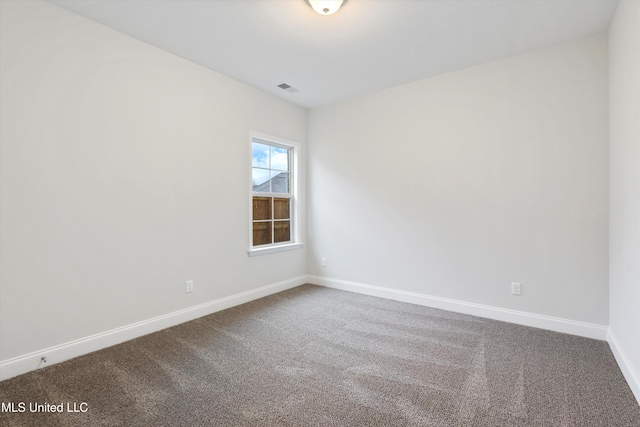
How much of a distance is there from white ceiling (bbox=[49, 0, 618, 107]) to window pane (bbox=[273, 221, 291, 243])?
1.96m

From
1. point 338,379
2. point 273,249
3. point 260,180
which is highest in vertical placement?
point 260,180

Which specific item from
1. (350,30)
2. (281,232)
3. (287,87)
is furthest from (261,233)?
(350,30)

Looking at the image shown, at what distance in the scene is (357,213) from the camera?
4.08m

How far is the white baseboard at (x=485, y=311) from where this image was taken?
268 centimetres

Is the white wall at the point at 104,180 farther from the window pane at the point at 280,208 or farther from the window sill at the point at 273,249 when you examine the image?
the window pane at the point at 280,208

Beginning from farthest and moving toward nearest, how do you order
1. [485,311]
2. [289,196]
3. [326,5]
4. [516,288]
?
1. [289,196]
2. [485,311]
3. [516,288]
4. [326,5]

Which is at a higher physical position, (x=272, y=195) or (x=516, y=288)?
(x=272, y=195)

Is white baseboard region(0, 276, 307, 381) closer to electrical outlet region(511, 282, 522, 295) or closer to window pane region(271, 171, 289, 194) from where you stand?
window pane region(271, 171, 289, 194)

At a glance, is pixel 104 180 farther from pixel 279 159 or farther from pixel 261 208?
pixel 279 159

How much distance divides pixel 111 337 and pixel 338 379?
1910mm

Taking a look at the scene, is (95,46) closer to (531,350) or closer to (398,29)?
(398,29)

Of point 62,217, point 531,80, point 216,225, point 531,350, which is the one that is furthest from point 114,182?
point 531,80

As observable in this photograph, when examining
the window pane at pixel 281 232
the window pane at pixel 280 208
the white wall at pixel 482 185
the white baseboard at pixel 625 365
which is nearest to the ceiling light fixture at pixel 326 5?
the white wall at pixel 482 185

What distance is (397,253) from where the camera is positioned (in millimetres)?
3756
